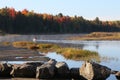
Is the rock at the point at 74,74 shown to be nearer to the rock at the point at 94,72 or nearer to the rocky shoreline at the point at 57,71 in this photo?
Result: the rocky shoreline at the point at 57,71

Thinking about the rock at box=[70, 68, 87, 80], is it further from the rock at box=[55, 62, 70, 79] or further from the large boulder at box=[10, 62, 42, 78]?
the large boulder at box=[10, 62, 42, 78]

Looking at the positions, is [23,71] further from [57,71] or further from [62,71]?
[62,71]

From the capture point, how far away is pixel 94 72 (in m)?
29.9

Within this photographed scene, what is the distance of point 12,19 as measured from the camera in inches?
7687

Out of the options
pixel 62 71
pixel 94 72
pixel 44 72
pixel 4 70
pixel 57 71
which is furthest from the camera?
pixel 4 70

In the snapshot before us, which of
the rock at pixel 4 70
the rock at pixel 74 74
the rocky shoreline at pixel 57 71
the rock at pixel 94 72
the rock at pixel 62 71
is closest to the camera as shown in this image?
the rock at pixel 94 72

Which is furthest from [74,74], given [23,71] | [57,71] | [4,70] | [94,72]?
[4,70]

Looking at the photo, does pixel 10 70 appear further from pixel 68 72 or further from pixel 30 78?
pixel 68 72

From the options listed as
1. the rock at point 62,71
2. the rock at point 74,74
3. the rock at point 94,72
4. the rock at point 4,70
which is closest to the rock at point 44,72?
the rock at point 62,71

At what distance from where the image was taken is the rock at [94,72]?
98.2ft

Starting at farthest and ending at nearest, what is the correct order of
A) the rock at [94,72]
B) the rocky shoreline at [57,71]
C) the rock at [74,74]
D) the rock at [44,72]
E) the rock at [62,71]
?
the rock at [62,71] < the rock at [74,74] < the rock at [44,72] < the rocky shoreline at [57,71] < the rock at [94,72]

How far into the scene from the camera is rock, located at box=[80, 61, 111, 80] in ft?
98.2

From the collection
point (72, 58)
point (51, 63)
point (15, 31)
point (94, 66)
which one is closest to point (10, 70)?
point (51, 63)

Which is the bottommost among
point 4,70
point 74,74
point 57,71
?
point 74,74
